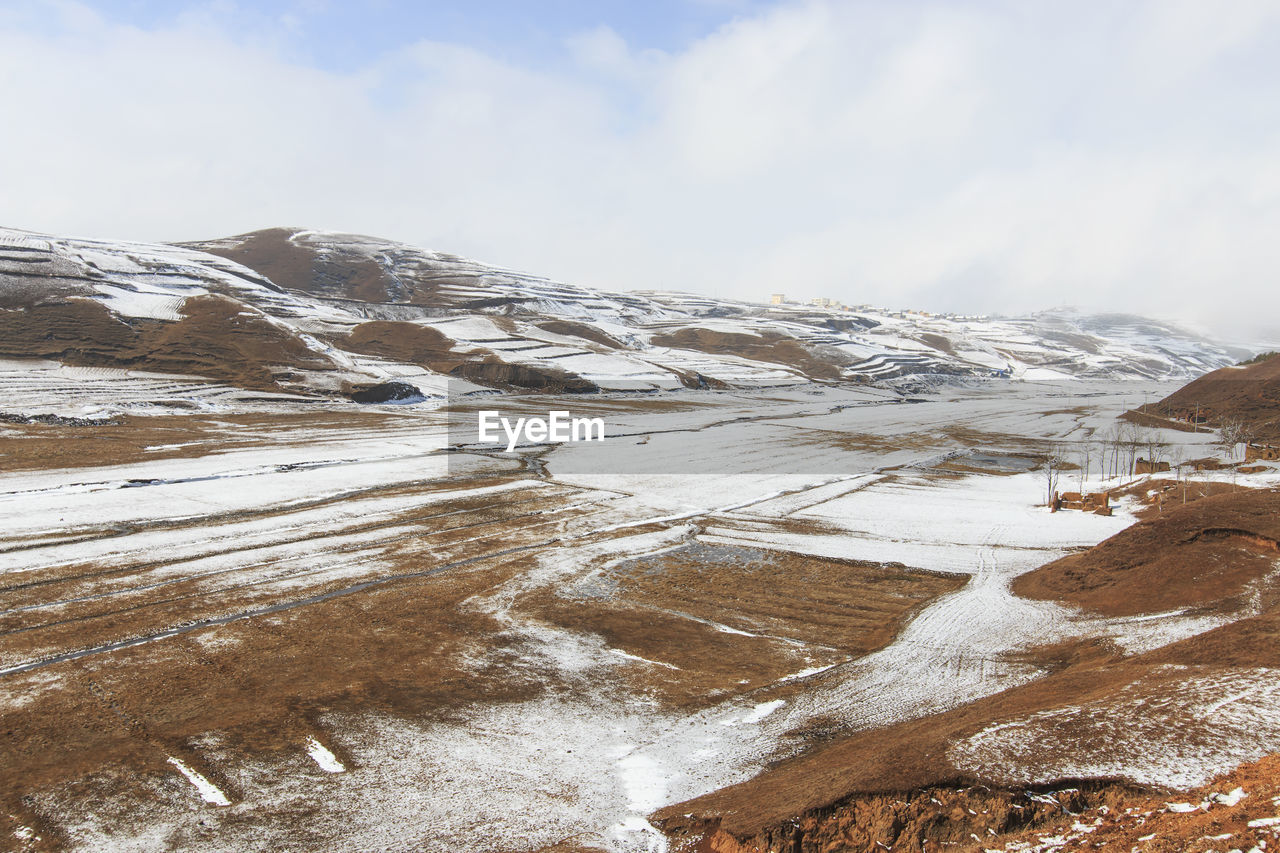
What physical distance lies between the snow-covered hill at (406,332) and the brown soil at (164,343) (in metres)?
0.17

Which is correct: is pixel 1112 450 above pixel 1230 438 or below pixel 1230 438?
below

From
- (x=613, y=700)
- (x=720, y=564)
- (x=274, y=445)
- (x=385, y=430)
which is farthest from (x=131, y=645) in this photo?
(x=385, y=430)

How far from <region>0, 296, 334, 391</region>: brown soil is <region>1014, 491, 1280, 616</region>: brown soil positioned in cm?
5457

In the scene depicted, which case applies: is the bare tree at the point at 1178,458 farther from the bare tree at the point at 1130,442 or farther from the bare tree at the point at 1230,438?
the bare tree at the point at 1230,438

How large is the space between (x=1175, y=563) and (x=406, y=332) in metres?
79.1

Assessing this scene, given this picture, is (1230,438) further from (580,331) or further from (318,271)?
(318,271)

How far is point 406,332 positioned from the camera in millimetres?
82688

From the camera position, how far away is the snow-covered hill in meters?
58.6

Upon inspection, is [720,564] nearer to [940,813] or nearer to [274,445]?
[940,813]

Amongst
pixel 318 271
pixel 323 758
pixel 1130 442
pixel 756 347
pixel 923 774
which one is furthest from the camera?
pixel 318 271

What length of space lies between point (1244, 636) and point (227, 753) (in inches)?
555

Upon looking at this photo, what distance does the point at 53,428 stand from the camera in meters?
37.1

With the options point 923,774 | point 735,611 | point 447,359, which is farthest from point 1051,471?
point 447,359

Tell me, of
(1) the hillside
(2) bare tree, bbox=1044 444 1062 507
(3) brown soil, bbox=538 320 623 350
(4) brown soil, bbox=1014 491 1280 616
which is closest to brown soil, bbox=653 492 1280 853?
(4) brown soil, bbox=1014 491 1280 616
